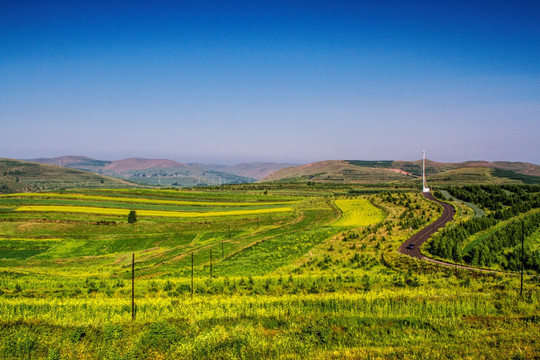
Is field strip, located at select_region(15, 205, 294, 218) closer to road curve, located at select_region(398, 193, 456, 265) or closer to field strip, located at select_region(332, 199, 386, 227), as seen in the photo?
field strip, located at select_region(332, 199, 386, 227)

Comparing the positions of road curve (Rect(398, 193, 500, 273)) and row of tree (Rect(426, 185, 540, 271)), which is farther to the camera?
road curve (Rect(398, 193, 500, 273))

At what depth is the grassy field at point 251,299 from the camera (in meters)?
16.4

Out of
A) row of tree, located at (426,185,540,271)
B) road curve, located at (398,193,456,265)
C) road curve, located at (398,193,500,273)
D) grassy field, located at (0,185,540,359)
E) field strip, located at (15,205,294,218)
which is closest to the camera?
grassy field, located at (0,185,540,359)

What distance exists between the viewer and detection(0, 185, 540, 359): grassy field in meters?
16.4

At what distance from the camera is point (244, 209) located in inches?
3484

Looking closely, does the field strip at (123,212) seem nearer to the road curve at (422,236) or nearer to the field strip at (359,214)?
the field strip at (359,214)

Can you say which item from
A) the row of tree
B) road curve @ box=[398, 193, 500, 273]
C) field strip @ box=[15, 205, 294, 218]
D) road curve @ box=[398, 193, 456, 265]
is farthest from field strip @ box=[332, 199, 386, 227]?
the row of tree

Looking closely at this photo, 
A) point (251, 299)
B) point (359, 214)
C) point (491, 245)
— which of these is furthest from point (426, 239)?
point (359, 214)

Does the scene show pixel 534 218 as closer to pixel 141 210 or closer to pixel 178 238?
pixel 178 238

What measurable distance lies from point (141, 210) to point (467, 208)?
232ft

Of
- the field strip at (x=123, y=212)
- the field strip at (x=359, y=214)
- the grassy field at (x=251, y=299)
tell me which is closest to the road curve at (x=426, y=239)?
the grassy field at (x=251, y=299)

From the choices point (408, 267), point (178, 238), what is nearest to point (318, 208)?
point (178, 238)

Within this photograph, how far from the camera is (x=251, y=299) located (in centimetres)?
2403

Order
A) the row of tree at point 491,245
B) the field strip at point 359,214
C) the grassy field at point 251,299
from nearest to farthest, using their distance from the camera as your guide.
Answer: the grassy field at point 251,299
the row of tree at point 491,245
the field strip at point 359,214
